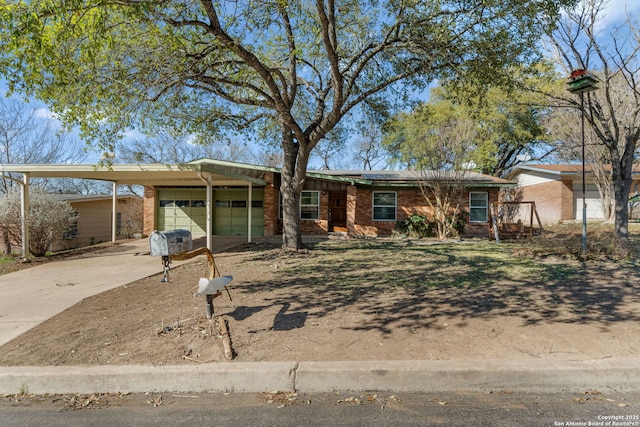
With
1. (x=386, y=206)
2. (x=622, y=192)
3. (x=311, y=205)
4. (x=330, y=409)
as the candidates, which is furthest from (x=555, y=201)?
(x=330, y=409)

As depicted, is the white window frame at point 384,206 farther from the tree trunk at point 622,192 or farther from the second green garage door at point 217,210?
the tree trunk at point 622,192

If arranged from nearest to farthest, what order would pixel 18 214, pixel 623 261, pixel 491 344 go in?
pixel 491 344 → pixel 623 261 → pixel 18 214

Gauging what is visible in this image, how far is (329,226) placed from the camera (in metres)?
18.0

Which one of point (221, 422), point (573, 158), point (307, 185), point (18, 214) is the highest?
point (573, 158)

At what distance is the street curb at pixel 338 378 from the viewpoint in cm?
325

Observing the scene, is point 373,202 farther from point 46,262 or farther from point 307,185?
point 46,262

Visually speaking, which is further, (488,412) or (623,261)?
(623,261)

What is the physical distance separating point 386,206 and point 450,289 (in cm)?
1138

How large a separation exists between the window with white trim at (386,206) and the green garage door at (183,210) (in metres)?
8.04

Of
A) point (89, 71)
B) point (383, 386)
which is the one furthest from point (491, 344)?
point (89, 71)

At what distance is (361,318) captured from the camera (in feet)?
15.4

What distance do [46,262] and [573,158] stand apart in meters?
23.0

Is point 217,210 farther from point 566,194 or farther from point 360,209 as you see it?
point 566,194

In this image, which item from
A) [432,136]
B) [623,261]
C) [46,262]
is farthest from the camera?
[432,136]
